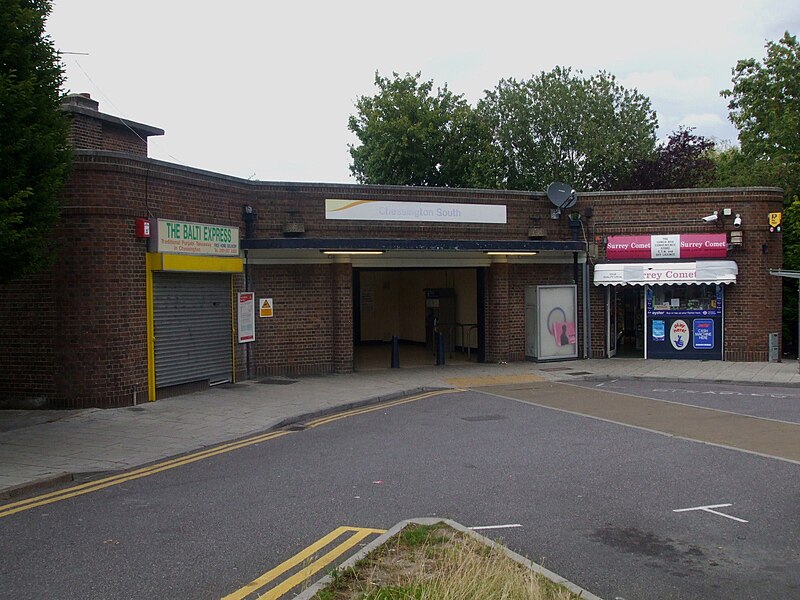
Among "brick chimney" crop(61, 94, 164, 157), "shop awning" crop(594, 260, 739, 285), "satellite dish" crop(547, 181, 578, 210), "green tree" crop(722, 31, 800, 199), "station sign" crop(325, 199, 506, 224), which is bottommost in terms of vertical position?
"shop awning" crop(594, 260, 739, 285)

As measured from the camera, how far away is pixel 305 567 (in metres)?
5.59

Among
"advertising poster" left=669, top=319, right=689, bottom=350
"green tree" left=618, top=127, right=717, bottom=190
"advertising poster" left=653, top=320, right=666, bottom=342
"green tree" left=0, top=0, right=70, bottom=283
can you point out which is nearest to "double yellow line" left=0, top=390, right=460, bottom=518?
"green tree" left=0, top=0, right=70, bottom=283

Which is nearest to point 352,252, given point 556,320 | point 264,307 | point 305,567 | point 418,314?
point 264,307

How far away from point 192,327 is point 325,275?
412 centimetres

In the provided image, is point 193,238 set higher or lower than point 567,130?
lower

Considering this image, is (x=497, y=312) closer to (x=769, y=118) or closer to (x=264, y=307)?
(x=264, y=307)

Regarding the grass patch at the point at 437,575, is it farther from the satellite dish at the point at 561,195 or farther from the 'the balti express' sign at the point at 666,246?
the 'the balti express' sign at the point at 666,246

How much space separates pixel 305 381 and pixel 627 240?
33.4 ft

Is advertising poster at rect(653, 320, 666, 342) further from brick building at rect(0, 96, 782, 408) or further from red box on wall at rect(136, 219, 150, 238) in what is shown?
red box on wall at rect(136, 219, 150, 238)

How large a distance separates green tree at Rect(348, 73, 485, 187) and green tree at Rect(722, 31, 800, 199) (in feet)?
43.9

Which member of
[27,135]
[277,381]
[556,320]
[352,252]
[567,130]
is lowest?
[277,381]

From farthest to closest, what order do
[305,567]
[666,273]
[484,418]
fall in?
[666,273], [484,418], [305,567]

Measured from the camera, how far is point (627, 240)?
21.4m

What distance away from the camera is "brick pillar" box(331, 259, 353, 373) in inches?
740
